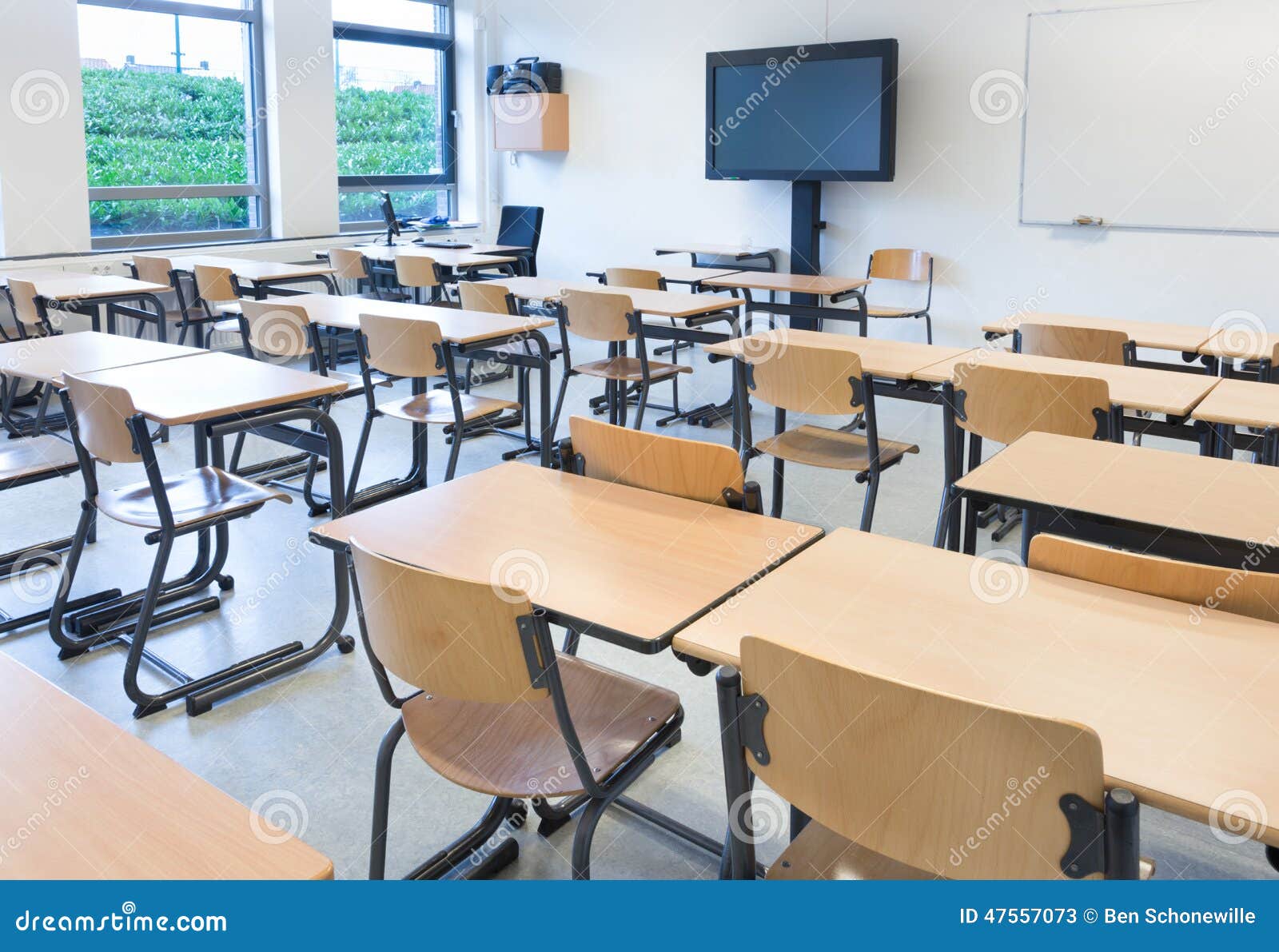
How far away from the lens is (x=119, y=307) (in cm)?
544

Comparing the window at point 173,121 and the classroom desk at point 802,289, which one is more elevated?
the window at point 173,121

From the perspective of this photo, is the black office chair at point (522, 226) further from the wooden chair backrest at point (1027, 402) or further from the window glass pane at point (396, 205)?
the wooden chair backrest at point (1027, 402)

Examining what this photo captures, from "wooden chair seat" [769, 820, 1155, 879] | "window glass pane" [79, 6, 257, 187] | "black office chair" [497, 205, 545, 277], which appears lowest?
"wooden chair seat" [769, 820, 1155, 879]

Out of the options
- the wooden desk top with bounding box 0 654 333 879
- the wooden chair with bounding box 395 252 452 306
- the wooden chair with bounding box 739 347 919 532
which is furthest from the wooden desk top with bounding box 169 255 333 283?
the wooden desk top with bounding box 0 654 333 879

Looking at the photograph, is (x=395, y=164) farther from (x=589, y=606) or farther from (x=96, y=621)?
(x=589, y=606)

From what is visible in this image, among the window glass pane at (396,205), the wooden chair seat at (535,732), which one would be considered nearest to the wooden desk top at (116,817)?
the wooden chair seat at (535,732)

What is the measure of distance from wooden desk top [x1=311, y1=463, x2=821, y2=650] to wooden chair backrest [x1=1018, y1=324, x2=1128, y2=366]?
7.87ft

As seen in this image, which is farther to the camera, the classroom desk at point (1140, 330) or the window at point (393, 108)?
the window at point (393, 108)

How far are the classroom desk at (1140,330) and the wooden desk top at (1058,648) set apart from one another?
262 cm

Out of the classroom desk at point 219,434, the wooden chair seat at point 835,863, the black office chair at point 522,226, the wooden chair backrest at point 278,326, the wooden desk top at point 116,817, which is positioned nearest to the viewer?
the wooden desk top at point 116,817

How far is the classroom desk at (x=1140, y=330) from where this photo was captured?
3.99m

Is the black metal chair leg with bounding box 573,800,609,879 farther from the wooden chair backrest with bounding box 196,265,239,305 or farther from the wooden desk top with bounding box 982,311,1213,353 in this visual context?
the wooden chair backrest with bounding box 196,265,239,305

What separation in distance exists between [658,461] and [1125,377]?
182 centimetres

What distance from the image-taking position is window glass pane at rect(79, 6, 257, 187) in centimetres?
659
